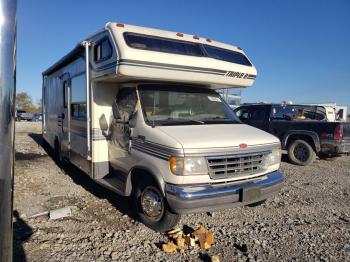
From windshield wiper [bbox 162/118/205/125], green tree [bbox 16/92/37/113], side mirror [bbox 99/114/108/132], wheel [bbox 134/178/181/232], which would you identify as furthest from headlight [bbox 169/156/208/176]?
green tree [bbox 16/92/37/113]

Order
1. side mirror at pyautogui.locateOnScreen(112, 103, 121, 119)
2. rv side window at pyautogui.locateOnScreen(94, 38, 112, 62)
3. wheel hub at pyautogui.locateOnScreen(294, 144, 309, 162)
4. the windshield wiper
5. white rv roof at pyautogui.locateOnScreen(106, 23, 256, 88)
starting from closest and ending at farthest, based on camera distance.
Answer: white rv roof at pyautogui.locateOnScreen(106, 23, 256, 88) < the windshield wiper < rv side window at pyautogui.locateOnScreen(94, 38, 112, 62) < side mirror at pyautogui.locateOnScreen(112, 103, 121, 119) < wheel hub at pyautogui.locateOnScreen(294, 144, 309, 162)

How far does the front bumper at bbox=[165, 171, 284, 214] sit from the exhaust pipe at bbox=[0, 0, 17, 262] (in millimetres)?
2337

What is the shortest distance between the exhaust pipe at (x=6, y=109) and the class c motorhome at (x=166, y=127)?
7.68 ft

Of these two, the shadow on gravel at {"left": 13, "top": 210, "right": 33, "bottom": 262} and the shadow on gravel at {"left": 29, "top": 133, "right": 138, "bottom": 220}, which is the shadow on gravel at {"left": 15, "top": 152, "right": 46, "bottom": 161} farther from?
the shadow on gravel at {"left": 13, "top": 210, "right": 33, "bottom": 262}

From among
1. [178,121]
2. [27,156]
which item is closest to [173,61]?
[178,121]

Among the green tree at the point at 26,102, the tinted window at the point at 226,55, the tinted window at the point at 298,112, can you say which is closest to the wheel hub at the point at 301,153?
the tinted window at the point at 298,112

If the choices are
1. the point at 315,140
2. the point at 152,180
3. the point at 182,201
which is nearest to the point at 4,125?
the point at 182,201

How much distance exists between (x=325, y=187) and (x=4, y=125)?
23.1 ft

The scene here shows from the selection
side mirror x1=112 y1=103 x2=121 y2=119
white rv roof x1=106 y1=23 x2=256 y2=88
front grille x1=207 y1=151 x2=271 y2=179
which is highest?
white rv roof x1=106 y1=23 x2=256 y2=88

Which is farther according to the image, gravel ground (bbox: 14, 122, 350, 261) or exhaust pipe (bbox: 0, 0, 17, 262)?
gravel ground (bbox: 14, 122, 350, 261)

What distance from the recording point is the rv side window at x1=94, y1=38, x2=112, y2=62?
4.86 metres

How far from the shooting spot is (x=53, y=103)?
9.15 m

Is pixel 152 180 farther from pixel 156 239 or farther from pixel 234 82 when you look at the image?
pixel 234 82

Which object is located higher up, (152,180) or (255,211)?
(152,180)
